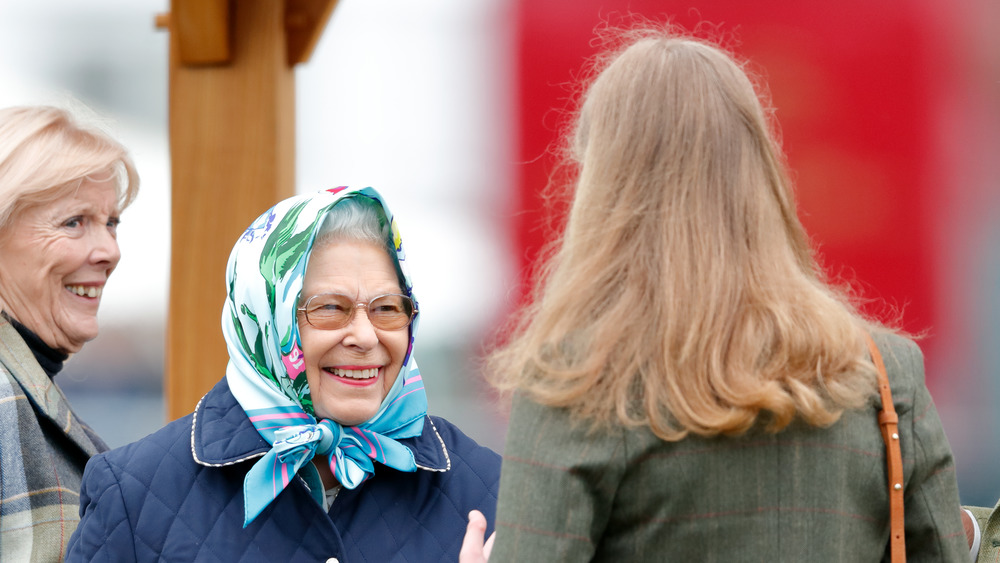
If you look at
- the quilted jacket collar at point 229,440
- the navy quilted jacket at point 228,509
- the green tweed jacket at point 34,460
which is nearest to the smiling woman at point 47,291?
the green tweed jacket at point 34,460

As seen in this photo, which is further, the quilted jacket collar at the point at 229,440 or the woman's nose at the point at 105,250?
the woman's nose at the point at 105,250

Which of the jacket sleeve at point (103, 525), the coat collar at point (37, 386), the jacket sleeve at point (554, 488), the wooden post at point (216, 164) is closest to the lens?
the jacket sleeve at point (554, 488)

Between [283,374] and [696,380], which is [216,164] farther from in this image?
[696,380]

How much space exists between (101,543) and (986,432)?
3.41 m

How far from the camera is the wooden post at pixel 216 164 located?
120 inches

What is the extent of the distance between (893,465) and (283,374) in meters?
1.16

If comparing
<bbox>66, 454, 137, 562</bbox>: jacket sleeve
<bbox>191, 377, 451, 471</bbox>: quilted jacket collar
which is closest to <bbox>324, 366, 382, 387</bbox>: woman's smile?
<bbox>191, 377, 451, 471</bbox>: quilted jacket collar

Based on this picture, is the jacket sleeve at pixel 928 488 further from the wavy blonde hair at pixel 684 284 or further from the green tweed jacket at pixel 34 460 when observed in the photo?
the green tweed jacket at pixel 34 460

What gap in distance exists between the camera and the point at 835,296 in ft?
4.74

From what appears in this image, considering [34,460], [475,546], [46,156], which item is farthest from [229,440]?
[46,156]

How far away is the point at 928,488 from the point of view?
1.33 meters

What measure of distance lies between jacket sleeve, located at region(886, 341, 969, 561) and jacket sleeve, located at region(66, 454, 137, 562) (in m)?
1.35

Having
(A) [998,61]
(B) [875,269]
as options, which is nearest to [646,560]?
(B) [875,269]

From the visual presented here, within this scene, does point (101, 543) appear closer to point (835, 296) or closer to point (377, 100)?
point (835, 296)
